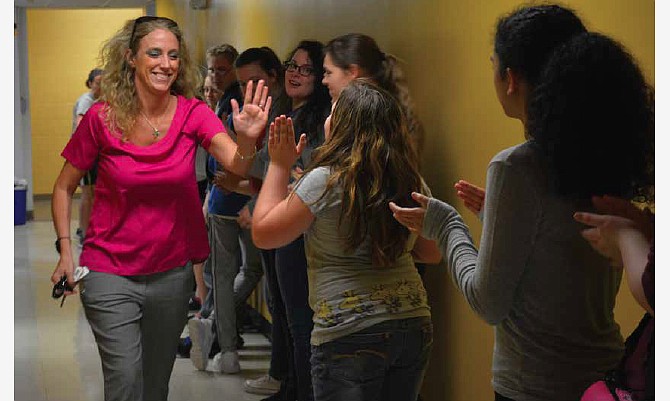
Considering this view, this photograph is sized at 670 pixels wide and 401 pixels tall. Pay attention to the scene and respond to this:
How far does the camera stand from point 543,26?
188 centimetres

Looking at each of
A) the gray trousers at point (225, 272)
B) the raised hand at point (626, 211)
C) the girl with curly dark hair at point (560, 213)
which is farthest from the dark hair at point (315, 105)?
the raised hand at point (626, 211)

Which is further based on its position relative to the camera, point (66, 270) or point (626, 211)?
point (66, 270)

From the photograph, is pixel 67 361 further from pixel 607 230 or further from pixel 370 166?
pixel 607 230

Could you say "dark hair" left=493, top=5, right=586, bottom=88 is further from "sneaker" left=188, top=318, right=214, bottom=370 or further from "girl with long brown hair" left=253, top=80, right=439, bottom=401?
"sneaker" left=188, top=318, right=214, bottom=370

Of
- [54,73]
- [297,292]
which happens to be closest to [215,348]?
[297,292]

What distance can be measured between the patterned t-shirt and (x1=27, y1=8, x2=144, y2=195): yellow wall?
11635 mm

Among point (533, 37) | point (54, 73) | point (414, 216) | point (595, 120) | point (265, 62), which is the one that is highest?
point (533, 37)

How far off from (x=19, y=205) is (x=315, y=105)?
24.0 feet

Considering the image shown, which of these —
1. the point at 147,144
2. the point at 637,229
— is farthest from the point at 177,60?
the point at 637,229

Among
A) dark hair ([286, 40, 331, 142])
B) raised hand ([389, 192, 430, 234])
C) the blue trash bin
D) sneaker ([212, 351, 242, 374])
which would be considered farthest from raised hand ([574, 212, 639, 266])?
the blue trash bin

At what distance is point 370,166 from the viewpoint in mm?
2576

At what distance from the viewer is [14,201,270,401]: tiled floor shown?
461cm

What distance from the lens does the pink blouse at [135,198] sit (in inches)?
119
